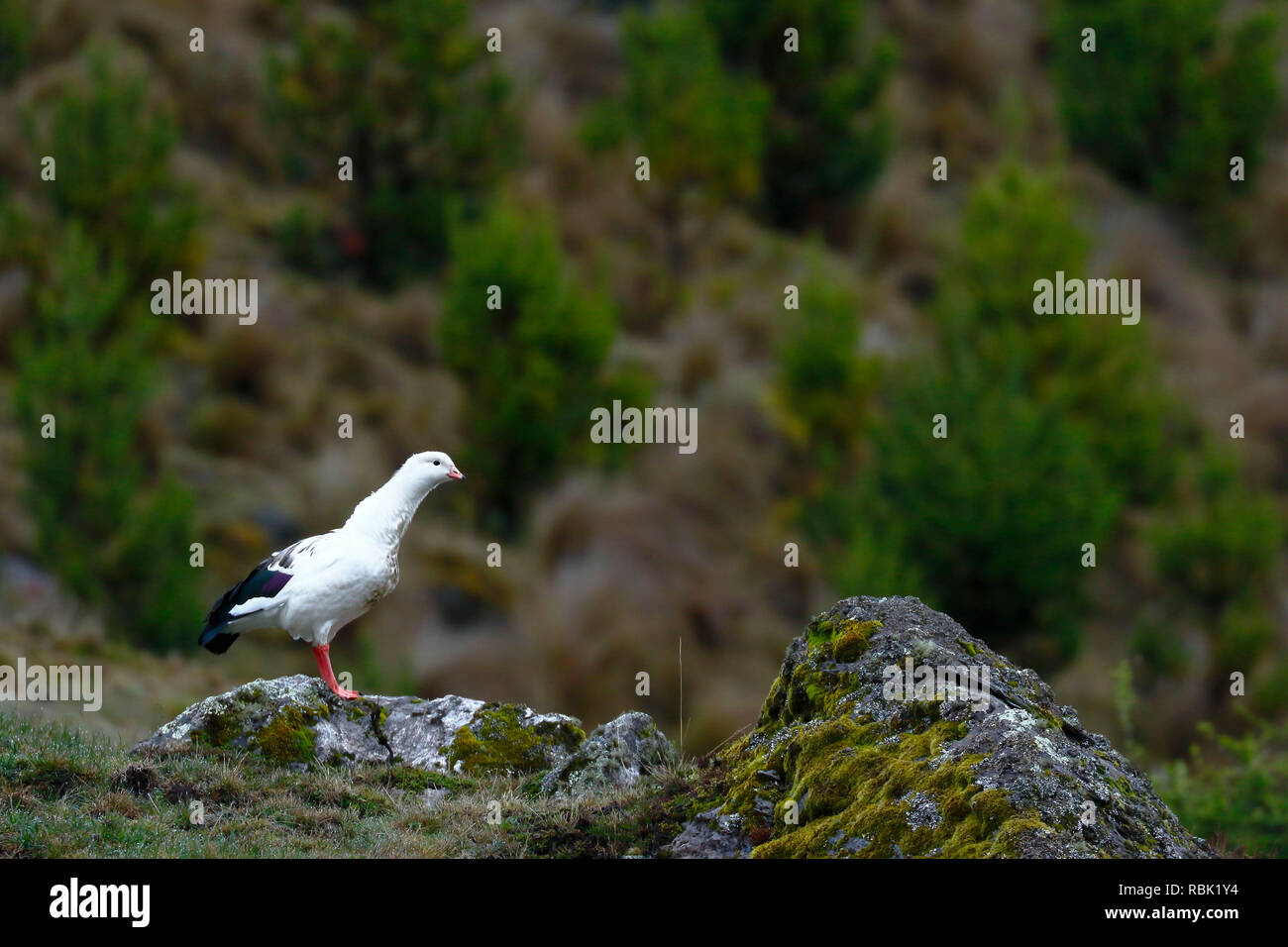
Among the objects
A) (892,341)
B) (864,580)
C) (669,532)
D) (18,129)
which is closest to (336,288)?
(18,129)

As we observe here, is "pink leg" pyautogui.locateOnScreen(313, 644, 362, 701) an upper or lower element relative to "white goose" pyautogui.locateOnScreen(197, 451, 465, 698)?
lower

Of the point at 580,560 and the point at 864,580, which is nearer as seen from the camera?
the point at 864,580

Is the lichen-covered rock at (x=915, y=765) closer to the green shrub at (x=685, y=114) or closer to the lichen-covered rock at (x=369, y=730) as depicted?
the lichen-covered rock at (x=369, y=730)

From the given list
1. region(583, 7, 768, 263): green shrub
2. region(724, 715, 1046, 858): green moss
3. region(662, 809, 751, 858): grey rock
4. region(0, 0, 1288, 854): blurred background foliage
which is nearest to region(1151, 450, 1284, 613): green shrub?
region(0, 0, 1288, 854): blurred background foliage

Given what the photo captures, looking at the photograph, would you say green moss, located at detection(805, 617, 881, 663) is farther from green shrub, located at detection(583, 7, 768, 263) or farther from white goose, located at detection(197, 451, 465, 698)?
green shrub, located at detection(583, 7, 768, 263)

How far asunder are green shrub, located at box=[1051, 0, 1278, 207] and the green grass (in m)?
33.6

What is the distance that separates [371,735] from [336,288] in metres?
25.6

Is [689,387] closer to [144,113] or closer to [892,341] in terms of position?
[892,341]

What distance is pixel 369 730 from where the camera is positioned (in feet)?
23.8

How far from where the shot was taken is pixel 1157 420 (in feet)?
91.5

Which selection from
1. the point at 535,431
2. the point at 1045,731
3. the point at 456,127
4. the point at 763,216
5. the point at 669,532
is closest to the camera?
the point at 1045,731

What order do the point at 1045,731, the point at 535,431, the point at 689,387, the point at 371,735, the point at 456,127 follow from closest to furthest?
the point at 1045,731
the point at 371,735
the point at 535,431
the point at 456,127
the point at 689,387

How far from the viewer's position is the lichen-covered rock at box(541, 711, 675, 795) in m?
6.54

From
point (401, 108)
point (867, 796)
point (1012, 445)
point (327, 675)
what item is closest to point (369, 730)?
point (327, 675)
